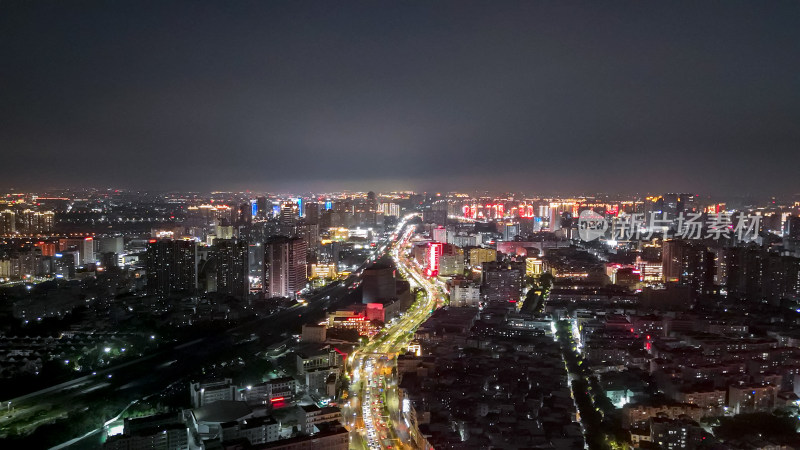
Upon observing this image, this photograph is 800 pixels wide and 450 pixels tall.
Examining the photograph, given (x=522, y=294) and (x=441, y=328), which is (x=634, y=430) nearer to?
(x=441, y=328)

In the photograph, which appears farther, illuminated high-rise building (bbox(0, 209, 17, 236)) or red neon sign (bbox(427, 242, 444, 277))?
illuminated high-rise building (bbox(0, 209, 17, 236))

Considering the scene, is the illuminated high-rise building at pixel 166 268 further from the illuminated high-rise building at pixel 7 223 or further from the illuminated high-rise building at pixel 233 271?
the illuminated high-rise building at pixel 7 223

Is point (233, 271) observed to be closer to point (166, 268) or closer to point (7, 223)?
point (166, 268)

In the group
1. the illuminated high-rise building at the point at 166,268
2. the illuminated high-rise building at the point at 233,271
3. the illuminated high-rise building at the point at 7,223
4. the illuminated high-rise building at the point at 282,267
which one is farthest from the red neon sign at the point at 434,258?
the illuminated high-rise building at the point at 7,223

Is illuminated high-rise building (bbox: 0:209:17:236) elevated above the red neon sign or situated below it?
above

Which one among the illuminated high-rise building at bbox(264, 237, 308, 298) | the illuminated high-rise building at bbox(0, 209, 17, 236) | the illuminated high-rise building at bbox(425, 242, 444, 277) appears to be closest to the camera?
the illuminated high-rise building at bbox(264, 237, 308, 298)

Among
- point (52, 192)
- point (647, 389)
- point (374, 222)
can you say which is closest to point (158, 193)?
point (52, 192)

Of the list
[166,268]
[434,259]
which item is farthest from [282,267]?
[434,259]

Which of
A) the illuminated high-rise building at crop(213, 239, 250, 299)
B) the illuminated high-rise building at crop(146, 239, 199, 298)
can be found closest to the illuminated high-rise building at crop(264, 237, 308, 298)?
the illuminated high-rise building at crop(213, 239, 250, 299)

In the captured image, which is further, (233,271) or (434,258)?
(434,258)

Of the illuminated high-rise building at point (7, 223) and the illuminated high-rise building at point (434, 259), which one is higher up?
the illuminated high-rise building at point (7, 223)

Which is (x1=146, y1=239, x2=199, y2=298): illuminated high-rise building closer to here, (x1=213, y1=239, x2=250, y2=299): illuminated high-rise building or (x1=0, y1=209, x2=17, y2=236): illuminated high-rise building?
(x1=213, y1=239, x2=250, y2=299): illuminated high-rise building

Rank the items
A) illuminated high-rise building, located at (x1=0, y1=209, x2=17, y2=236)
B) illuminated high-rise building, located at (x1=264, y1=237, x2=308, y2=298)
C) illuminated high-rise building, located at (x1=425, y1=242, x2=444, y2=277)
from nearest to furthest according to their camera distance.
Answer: illuminated high-rise building, located at (x1=264, y1=237, x2=308, y2=298)
illuminated high-rise building, located at (x1=425, y1=242, x2=444, y2=277)
illuminated high-rise building, located at (x1=0, y1=209, x2=17, y2=236)
